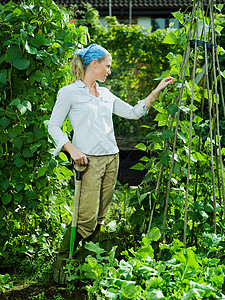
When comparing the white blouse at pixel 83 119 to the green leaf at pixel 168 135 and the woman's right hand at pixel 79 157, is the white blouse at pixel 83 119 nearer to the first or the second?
the woman's right hand at pixel 79 157

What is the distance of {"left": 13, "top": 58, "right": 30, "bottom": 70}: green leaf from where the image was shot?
2.58 metres

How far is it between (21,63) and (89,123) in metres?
0.60

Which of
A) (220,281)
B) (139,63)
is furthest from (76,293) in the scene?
(139,63)

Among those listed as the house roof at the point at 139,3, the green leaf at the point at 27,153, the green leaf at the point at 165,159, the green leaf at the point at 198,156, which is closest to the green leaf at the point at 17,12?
the green leaf at the point at 27,153

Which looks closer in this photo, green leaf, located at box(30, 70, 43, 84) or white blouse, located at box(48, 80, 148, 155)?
white blouse, located at box(48, 80, 148, 155)

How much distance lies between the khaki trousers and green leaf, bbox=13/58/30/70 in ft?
2.31

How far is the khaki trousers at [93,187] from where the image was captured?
248 centimetres

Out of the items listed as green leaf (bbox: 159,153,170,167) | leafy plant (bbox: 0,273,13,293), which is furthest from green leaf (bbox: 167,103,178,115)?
leafy plant (bbox: 0,273,13,293)

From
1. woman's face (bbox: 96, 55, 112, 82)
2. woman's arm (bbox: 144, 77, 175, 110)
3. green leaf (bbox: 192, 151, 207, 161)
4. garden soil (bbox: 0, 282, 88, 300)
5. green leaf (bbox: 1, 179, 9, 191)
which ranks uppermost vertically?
woman's face (bbox: 96, 55, 112, 82)

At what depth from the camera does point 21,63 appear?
260cm

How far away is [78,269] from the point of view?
2.59 m

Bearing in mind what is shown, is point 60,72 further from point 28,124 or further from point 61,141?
point 61,141

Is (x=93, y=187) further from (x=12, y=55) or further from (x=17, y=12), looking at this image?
(x=17, y=12)

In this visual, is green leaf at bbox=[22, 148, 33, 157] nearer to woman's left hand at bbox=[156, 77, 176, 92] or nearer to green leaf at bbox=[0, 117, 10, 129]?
green leaf at bbox=[0, 117, 10, 129]
